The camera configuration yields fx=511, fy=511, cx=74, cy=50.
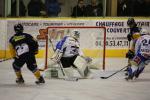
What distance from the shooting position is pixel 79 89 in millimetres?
9609

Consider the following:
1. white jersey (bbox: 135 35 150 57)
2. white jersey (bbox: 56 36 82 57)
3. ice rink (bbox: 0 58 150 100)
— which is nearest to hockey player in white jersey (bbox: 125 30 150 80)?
white jersey (bbox: 135 35 150 57)

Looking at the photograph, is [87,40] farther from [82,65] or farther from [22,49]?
[22,49]

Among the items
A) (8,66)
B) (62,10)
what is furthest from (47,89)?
(62,10)

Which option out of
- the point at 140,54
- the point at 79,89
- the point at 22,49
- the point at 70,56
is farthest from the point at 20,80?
the point at 140,54

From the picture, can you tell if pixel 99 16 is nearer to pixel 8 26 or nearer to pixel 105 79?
pixel 8 26

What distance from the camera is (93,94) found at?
29.8ft

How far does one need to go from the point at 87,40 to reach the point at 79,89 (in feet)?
15.8

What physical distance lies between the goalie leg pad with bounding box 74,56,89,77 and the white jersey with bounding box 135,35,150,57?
1231mm

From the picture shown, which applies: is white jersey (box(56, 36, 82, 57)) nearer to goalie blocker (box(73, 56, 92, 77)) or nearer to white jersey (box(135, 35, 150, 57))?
goalie blocker (box(73, 56, 92, 77))

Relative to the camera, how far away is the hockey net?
12620 millimetres

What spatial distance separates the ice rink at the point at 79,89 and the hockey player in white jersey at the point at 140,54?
0.81ft

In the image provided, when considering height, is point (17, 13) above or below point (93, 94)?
above

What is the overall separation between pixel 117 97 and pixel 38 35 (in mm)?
6462

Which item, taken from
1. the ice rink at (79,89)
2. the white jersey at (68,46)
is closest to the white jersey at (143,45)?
the ice rink at (79,89)
